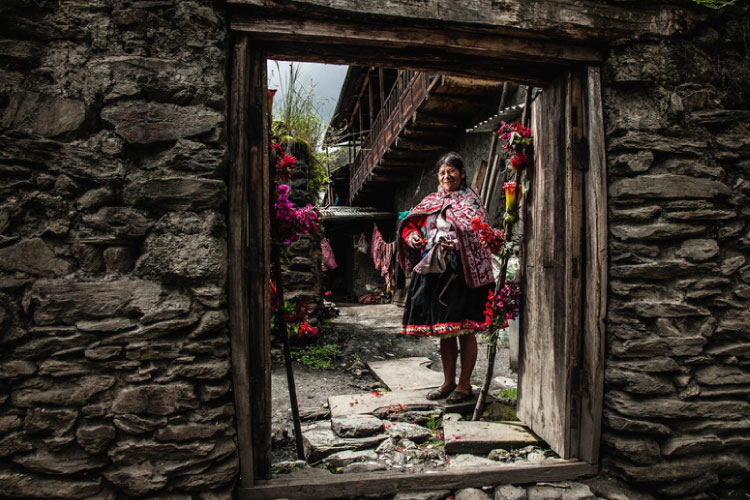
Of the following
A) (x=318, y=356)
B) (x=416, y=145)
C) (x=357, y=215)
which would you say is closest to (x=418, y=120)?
(x=416, y=145)

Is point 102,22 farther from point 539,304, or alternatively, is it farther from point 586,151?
point 539,304

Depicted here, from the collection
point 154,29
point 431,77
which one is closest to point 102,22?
point 154,29

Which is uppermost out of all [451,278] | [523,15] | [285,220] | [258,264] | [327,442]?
[523,15]

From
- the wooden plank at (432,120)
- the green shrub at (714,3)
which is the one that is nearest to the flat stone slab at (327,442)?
the green shrub at (714,3)

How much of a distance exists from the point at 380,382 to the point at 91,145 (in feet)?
10.7

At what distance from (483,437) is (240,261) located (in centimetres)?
182

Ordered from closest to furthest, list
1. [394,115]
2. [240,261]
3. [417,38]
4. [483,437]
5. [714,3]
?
[240,261] → [417,38] → [714,3] → [483,437] → [394,115]

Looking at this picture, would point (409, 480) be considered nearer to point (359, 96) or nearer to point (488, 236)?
point (488, 236)

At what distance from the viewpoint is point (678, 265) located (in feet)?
7.36

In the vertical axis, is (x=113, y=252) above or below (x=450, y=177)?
below

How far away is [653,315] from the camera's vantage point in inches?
87.6

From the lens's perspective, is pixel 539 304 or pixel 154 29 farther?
pixel 539 304

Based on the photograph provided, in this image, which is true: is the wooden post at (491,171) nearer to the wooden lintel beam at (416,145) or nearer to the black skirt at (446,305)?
the black skirt at (446,305)

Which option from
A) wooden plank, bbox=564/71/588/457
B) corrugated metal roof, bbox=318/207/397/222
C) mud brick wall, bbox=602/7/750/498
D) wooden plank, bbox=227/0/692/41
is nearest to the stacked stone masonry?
wooden plank, bbox=227/0/692/41
